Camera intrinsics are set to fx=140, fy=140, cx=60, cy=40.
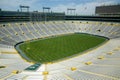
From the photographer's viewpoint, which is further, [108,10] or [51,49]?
[108,10]

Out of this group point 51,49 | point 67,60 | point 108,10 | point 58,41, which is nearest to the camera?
point 67,60

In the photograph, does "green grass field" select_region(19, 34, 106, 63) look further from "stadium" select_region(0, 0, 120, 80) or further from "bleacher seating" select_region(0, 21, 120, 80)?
"bleacher seating" select_region(0, 21, 120, 80)

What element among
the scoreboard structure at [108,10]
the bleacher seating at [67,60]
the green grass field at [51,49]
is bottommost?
the green grass field at [51,49]

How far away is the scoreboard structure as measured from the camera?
400 feet

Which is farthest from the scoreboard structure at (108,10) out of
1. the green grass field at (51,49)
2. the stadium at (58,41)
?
the green grass field at (51,49)

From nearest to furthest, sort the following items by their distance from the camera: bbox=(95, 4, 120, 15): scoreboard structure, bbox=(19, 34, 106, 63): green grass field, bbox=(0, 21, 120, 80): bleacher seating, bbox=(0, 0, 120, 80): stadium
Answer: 1. bbox=(0, 21, 120, 80): bleacher seating
2. bbox=(0, 0, 120, 80): stadium
3. bbox=(19, 34, 106, 63): green grass field
4. bbox=(95, 4, 120, 15): scoreboard structure

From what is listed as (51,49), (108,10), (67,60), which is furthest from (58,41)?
(108,10)

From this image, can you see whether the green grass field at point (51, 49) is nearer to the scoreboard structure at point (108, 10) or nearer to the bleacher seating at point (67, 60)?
the bleacher seating at point (67, 60)

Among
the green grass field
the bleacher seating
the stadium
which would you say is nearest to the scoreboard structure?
the stadium

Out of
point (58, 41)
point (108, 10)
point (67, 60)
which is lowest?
point (58, 41)

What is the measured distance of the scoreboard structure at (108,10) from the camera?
122 metres

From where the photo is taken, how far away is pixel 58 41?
81.0 metres

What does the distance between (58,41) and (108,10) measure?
236 ft

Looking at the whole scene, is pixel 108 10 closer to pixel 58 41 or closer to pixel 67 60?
pixel 58 41
